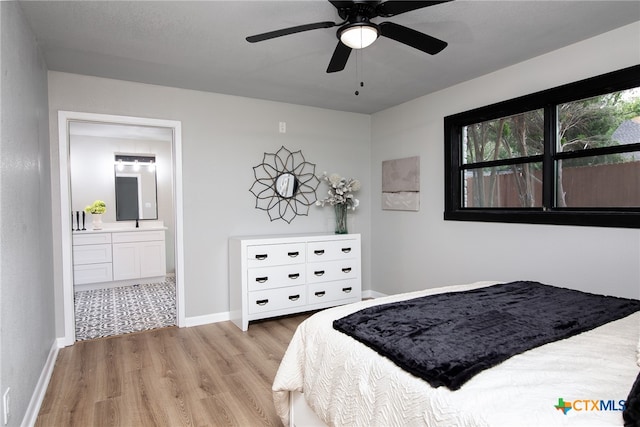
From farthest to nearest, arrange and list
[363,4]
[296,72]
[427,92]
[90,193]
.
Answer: [90,193]
[427,92]
[296,72]
[363,4]

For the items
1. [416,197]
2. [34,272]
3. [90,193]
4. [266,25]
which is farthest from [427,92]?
[90,193]

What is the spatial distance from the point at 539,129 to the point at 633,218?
0.98 meters

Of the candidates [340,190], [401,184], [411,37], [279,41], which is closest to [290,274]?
[340,190]

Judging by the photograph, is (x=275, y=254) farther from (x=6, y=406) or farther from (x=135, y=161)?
(x=135, y=161)

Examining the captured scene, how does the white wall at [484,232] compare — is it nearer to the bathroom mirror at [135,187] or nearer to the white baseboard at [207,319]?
the white baseboard at [207,319]

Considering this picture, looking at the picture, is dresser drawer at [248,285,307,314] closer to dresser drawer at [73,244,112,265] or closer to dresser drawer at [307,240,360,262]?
dresser drawer at [307,240,360,262]

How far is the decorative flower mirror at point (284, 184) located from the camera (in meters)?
4.05

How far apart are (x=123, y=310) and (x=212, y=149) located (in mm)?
2138

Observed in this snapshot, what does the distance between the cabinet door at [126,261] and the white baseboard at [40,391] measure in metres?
2.29

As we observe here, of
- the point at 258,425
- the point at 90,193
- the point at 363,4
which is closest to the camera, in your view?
the point at 363,4

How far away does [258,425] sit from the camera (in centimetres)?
200

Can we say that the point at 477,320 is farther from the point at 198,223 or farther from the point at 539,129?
the point at 198,223

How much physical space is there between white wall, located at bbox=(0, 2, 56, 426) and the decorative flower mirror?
193 cm

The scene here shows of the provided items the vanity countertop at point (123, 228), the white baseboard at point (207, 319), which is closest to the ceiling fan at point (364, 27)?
the white baseboard at point (207, 319)
